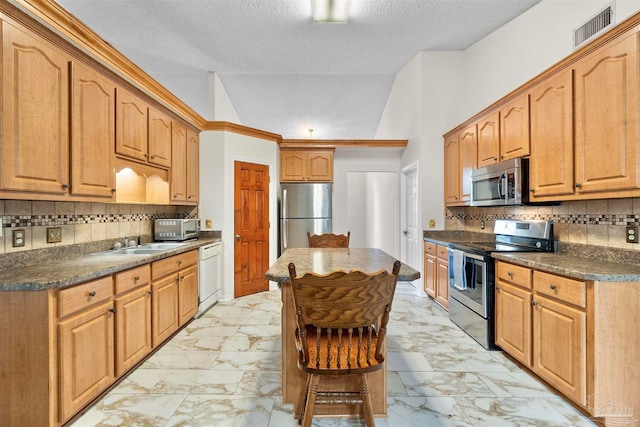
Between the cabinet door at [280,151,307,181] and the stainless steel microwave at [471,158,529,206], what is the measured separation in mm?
2665

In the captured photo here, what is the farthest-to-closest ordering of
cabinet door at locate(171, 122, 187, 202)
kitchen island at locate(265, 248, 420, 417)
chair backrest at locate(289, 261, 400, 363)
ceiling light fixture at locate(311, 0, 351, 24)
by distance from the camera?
cabinet door at locate(171, 122, 187, 202) < ceiling light fixture at locate(311, 0, 351, 24) < kitchen island at locate(265, 248, 420, 417) < chair backrest at locate(289, 261, 400, 363)

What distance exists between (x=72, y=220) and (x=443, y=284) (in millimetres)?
3733

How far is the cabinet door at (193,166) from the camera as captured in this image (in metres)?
3.87

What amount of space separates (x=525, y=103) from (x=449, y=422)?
2546 mm

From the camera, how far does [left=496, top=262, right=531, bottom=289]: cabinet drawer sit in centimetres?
220

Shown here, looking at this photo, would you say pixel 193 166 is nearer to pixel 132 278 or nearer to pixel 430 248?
pixel 132 278

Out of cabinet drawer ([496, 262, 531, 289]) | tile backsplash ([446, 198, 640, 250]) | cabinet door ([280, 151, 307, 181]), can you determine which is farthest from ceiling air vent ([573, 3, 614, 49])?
Answer: cabinet door ([280, 151, 307, 181])

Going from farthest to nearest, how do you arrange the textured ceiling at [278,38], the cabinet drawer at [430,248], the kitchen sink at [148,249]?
1. the cabinet drawer at [430,248]
2. the textured ceiling at [278,38]
3. the kitchen sink at [148,249]

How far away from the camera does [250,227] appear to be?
177 inches

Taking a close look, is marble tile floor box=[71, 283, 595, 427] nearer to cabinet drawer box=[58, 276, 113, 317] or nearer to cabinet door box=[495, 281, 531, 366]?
cabinet door box=[495, 281, 531, 366]

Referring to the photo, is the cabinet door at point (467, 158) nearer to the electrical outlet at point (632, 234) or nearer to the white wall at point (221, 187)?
the electrical outlet at point (632, 234)

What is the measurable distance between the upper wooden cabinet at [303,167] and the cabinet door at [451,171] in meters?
1.86

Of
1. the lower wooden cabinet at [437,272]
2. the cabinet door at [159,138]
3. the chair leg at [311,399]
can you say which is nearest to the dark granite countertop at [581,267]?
the lower wooden cabinet at [437,272]

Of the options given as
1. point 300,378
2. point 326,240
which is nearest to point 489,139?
point 326,240
